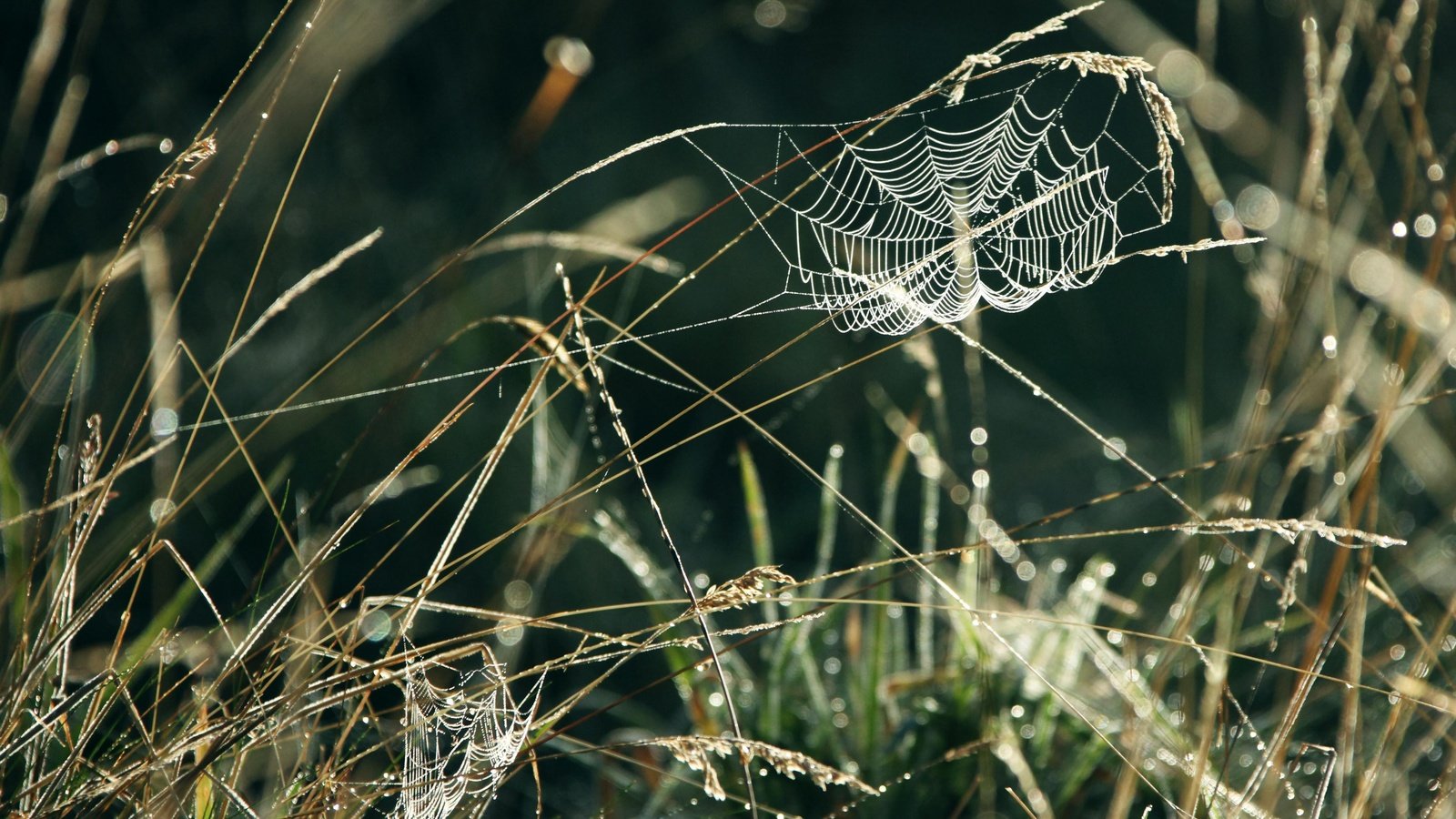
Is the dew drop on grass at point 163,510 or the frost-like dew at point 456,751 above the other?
the dew drop on grass at point 163,510

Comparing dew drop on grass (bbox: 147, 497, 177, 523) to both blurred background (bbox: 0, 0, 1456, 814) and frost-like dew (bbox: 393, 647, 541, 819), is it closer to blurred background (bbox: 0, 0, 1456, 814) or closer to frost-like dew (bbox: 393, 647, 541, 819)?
frost-like dew (bbox: 393, 647, 541, 819)

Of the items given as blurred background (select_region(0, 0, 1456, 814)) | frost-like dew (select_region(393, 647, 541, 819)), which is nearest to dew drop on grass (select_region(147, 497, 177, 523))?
frost-like dew (select_region(393, 647, 541, 819))

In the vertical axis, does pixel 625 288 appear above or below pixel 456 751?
above

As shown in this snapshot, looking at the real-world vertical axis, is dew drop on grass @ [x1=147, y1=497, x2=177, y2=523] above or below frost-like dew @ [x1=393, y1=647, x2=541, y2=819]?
above

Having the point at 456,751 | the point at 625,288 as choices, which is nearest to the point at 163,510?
the point at 456,751

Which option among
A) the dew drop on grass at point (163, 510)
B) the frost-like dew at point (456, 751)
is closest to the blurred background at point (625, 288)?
the dew drop on grass at point (163, 510)

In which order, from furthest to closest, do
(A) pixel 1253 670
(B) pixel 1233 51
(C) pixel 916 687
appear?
(B) pixel 1233 51 → (A) pixel 1253 670 → (C) pixel 916 687

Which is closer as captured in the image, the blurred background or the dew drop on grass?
the dew drop on grass

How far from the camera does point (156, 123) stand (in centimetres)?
280

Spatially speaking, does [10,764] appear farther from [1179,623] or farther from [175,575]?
[175,575]

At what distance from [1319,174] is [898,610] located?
0.67 m

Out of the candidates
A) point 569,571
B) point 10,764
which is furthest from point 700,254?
point 10,764

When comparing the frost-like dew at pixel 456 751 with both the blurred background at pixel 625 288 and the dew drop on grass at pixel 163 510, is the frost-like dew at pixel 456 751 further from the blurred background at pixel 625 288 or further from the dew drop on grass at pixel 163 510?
the blurred background at pixel 625 288

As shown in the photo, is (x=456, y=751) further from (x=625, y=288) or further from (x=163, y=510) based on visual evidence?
(x=625, y=288)
